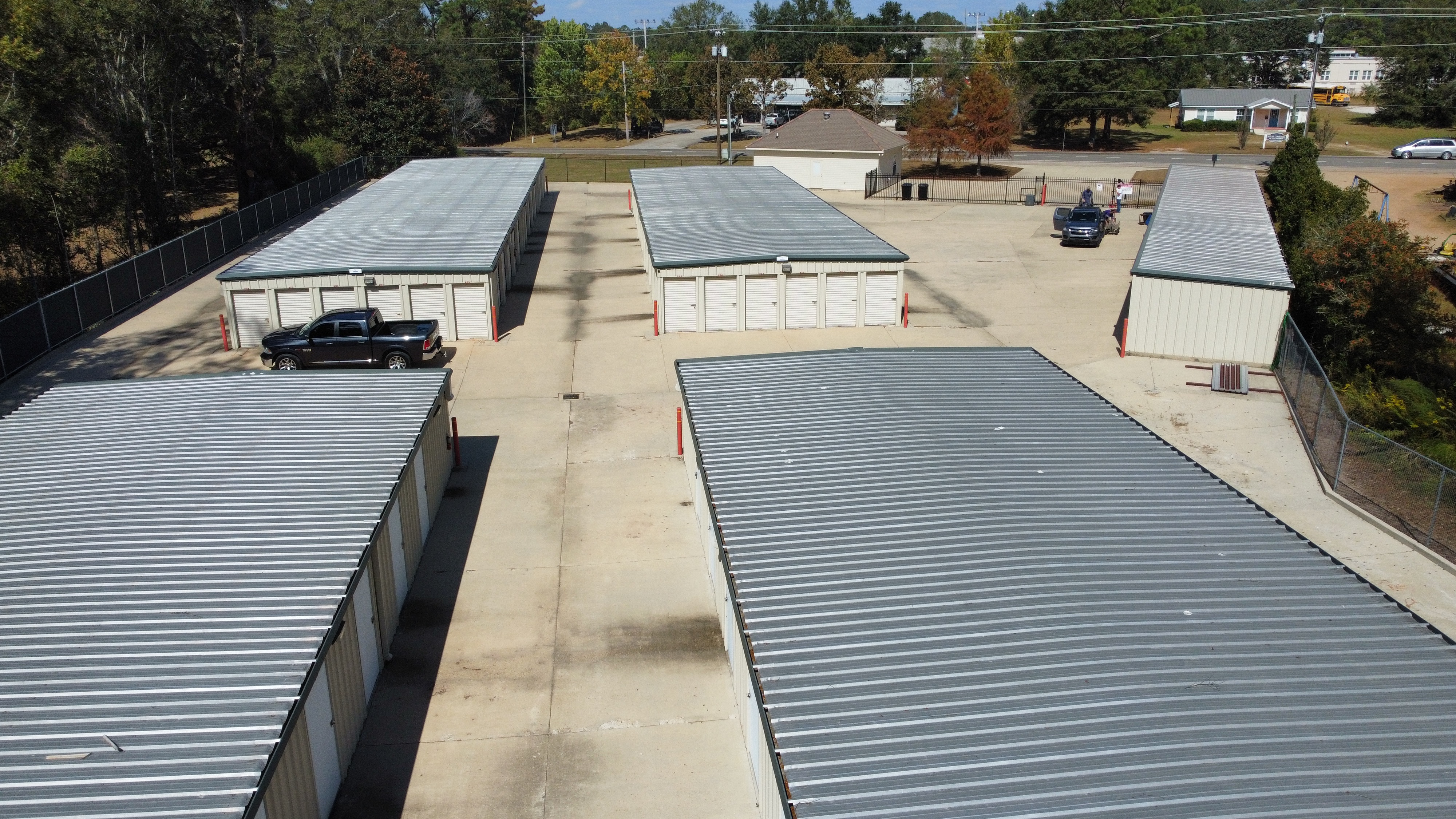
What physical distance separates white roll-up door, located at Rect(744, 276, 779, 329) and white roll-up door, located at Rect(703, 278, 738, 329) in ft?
1.05

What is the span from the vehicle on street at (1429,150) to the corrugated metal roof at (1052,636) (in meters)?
68.2

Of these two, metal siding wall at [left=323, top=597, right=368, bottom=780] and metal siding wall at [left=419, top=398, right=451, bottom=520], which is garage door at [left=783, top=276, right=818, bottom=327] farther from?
metal siding wall at [left=323, top=597, right=368, bottom=780]

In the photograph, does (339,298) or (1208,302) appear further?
(339,298)

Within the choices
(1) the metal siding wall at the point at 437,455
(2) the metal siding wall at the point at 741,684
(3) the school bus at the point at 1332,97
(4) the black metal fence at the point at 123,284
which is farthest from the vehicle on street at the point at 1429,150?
(1) the metal siding wall at the point at 437,455

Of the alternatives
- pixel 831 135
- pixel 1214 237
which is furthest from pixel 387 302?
pixel 831 135

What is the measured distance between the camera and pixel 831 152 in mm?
59969

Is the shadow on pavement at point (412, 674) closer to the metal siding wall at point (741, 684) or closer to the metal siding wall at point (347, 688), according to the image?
the metal siding wall at point (347, 688)

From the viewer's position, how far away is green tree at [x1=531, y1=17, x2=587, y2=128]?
104500 millimetres

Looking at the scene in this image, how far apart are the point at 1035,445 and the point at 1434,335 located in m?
16.7

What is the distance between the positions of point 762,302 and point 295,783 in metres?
22.7

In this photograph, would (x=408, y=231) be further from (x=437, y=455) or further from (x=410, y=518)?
(x=410, y=518)

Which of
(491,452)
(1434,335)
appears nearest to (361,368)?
(491,452)

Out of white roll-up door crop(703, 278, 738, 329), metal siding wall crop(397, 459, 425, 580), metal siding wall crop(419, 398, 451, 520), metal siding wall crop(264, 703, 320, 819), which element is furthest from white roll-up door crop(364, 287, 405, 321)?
metal siding wall crop(264, 703, 320, 819)

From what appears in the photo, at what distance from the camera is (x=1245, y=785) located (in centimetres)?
870
